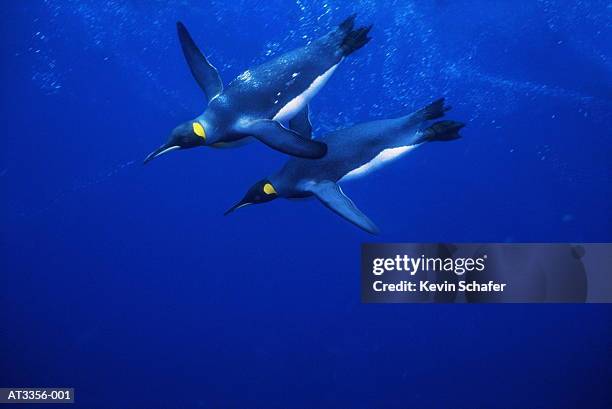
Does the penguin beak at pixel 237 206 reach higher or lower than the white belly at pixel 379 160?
lower

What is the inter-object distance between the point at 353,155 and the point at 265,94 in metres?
0.55

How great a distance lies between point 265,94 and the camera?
10.8ft

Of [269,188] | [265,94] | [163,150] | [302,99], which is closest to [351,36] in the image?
[302,99]

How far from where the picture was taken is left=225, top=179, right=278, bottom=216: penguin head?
11.4 feet

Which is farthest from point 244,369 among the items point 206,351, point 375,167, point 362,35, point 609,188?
point 609,188

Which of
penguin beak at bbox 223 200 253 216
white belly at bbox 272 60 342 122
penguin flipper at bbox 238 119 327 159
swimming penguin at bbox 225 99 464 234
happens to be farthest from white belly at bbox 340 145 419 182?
penguin beak at bbox 223 200 253 216

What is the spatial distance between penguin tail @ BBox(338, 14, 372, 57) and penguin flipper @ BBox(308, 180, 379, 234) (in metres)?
0.70

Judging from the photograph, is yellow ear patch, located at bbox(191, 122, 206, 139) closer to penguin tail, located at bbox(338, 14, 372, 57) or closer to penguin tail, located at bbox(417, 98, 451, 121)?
penguin tail, located at bbox(338, 14, 372, 57)

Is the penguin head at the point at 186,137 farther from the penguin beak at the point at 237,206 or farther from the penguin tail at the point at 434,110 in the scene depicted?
the penguin tail at the point at 434,110

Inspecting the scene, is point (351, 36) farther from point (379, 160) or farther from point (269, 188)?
point (269, 188)

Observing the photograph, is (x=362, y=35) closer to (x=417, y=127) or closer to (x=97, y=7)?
(x=417, y=127)

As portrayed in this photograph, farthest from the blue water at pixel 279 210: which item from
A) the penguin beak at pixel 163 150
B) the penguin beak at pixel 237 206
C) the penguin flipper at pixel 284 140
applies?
the penguin flipper at pixel 284 140

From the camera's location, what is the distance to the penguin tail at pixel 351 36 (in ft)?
11.3

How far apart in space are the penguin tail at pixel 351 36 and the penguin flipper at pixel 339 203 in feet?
2.31
